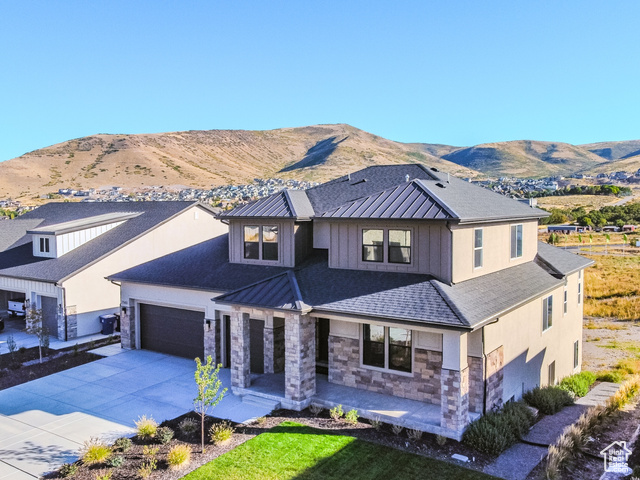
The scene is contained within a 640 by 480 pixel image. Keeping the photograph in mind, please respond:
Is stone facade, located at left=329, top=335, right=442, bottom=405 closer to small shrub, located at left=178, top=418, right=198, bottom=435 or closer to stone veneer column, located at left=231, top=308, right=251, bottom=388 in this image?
stone veneer column, located at left=231, top=308, right=251, bottom=388

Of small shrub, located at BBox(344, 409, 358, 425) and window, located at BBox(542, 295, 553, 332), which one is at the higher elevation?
window, located at BBox(542, 295, 553, 332)

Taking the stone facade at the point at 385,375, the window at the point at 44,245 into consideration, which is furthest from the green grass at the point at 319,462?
the window at the point at 44,245

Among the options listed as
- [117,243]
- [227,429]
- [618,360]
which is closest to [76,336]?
[117,243]

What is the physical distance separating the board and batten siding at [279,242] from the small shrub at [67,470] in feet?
26.8

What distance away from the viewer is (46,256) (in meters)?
23.8

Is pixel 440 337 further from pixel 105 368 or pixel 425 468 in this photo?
pixel 105 368

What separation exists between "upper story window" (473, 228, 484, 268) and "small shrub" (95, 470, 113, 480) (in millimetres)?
10205

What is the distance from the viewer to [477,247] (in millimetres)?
13922

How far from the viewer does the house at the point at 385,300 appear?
469 inches

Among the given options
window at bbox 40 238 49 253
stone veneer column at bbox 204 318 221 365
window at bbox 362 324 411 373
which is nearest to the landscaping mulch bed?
window at bbox 362 324 411 373

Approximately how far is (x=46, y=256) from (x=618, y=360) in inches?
1043

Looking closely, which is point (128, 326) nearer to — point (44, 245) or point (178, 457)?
point (44, 245)

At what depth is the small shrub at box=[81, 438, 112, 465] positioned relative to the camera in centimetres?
1000

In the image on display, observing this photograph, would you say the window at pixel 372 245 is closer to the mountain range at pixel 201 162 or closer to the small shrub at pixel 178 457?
the small shrub at pixel 178 457
